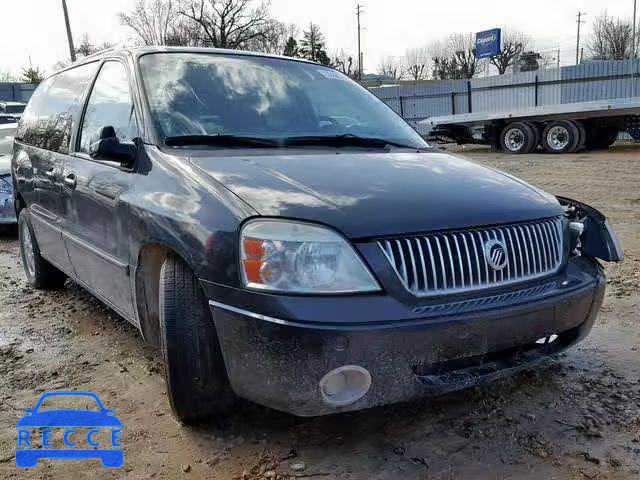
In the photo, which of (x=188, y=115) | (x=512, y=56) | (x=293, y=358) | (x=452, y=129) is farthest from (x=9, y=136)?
(x=512, y=56)

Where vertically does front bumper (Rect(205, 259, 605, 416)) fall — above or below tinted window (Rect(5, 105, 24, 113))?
below

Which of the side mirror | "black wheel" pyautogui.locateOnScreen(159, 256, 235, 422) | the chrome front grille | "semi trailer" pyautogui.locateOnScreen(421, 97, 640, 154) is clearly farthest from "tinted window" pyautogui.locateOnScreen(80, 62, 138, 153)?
"semi trailer" pyautogui.locateOnScreen(421, 97, 640, 154)

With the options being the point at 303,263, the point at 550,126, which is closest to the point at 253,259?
the point at 303,263

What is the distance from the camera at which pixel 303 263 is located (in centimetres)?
213

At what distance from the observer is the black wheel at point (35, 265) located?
479 centimetres

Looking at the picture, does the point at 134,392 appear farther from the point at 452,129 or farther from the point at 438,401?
the point at 452,129

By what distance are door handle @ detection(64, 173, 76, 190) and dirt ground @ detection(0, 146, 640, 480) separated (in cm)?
101

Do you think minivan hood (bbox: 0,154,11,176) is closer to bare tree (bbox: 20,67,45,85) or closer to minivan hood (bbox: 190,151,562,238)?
minivan hood (bbox: 190,151,562,238)

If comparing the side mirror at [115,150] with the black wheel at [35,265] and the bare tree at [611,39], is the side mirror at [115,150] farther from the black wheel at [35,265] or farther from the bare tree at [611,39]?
the bare tree at [611,39]

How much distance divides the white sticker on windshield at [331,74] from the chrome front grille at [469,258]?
6.35 feet

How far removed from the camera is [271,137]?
3078mm

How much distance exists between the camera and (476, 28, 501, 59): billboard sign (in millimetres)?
39344

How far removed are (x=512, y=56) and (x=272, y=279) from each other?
6288 cm

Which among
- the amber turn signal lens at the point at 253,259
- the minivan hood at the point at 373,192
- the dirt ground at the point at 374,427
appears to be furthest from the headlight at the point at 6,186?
the amber turn signal lens at the point at 253,259
